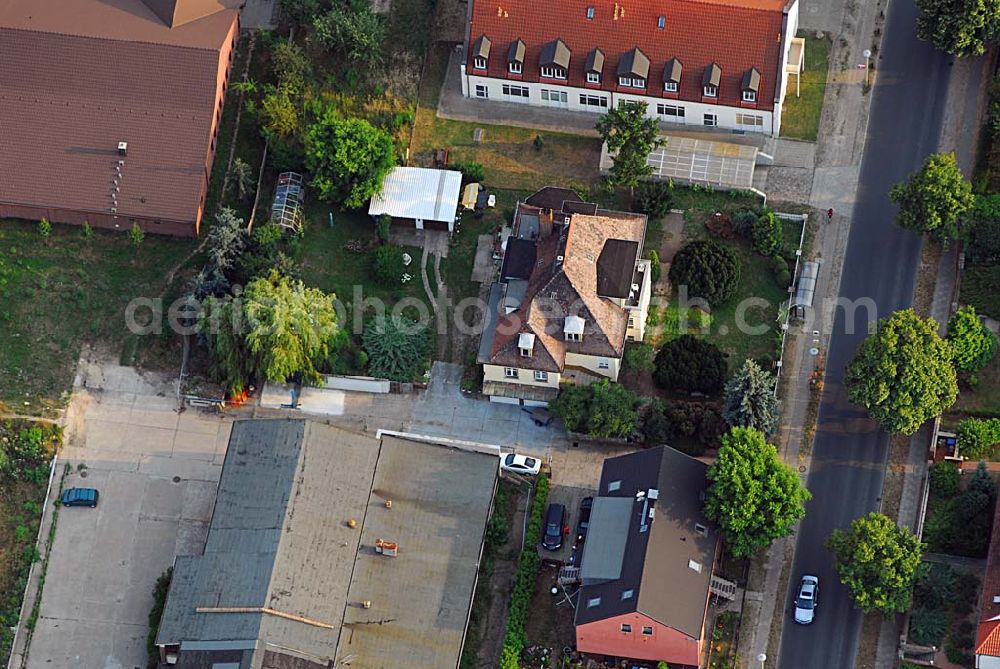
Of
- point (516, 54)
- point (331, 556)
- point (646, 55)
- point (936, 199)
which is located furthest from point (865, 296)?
point (331, 556)

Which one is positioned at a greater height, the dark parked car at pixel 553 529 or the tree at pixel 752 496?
the tree at pixel 752 496

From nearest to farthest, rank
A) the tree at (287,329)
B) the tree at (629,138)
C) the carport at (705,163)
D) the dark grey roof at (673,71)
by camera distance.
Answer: the tree at (287,329)
the tree at (629,138)
the dark grey roof at (673,71)
the carport at (705,163)

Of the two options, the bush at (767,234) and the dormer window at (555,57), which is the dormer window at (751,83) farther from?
the dormer window at (555,57)

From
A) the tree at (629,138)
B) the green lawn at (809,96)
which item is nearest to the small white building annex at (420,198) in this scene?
the tree at (629,138)

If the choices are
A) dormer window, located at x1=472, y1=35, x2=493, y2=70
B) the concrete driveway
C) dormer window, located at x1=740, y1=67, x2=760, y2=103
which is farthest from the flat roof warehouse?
dormer window, located at x1=740, y1=67, x2=760, y2=103

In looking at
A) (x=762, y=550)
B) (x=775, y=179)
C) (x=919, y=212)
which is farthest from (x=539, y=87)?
(x=762, y=550)

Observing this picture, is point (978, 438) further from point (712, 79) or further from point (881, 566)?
point (712, 79)

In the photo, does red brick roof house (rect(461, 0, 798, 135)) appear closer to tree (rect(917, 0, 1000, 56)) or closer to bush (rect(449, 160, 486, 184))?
bush (rect(449, 160, 486, 184))
